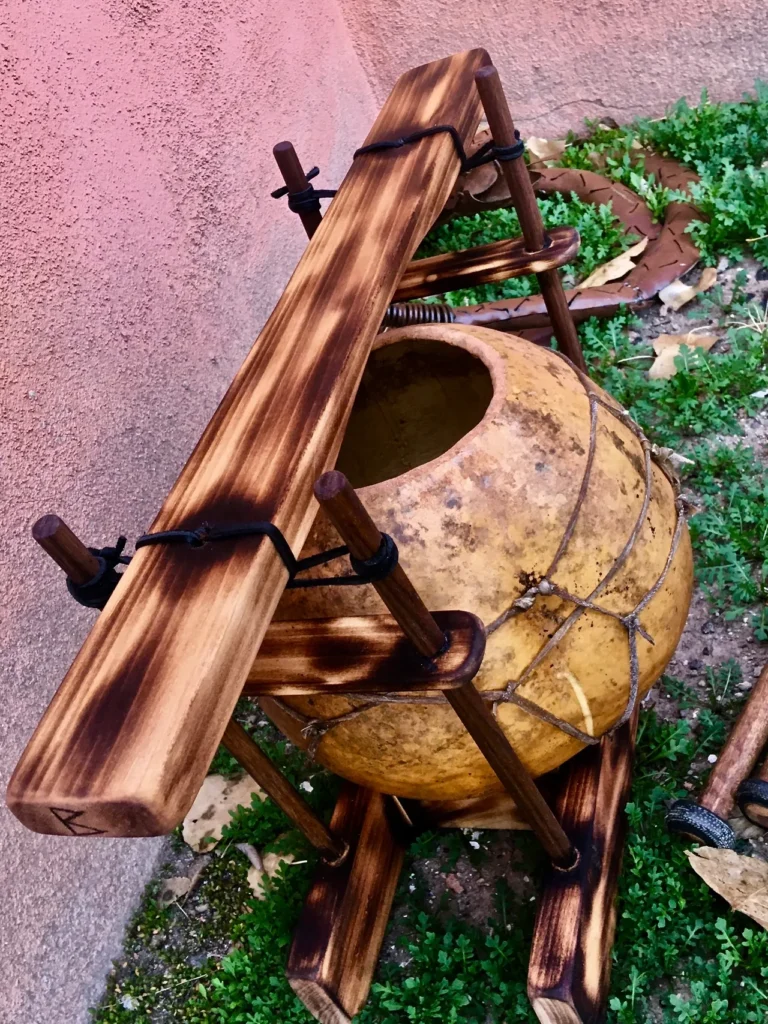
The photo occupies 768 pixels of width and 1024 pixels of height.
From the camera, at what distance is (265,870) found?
2447 mm

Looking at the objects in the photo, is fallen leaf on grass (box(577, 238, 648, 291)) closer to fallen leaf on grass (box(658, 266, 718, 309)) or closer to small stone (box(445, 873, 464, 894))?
fallen leaf on grass (box(658, 266, 718, 309))

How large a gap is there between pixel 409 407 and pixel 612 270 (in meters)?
1.73

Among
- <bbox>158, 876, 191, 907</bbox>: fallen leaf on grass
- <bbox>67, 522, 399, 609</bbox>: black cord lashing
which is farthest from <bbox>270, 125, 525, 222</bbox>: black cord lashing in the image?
<bbox>158, 876, 191, 907</bbox>: fallen leaf on grass

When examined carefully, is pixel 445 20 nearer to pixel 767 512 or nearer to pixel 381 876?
pixel 767 512

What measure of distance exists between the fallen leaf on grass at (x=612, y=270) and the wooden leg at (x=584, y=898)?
2015 mm

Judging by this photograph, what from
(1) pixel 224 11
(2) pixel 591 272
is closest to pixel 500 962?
(2) pixel 591 272

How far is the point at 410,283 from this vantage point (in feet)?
8.09

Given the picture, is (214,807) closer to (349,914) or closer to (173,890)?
(173,890)

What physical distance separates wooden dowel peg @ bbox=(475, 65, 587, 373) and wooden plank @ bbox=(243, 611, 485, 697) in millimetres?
965

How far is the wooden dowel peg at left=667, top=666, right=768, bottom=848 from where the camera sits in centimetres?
199

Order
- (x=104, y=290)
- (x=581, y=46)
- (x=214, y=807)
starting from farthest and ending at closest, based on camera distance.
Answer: (x=581, y=46) → (x=214, y=807) → (x=104, y=290)

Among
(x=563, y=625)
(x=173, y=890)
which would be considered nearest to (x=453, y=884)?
(x=173, y=890)

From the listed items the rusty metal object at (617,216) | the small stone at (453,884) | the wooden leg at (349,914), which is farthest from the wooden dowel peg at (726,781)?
the rusty metal object at (617,216)

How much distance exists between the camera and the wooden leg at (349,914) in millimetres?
1975
